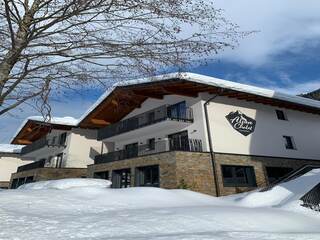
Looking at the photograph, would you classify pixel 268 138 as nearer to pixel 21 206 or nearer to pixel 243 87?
pixel 243 87

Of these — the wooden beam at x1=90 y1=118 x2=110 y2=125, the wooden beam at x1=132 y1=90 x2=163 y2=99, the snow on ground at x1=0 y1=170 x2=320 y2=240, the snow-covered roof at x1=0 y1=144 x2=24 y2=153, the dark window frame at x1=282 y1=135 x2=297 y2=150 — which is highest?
the snow-covered roof at x1=0 y1=144 x2=24 y2=153

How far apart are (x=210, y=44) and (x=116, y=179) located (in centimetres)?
1619

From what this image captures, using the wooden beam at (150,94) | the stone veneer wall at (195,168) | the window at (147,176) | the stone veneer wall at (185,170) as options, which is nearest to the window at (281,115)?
the stone veneer wall at (195,168)

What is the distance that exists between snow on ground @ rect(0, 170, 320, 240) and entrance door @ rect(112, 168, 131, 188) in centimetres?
862

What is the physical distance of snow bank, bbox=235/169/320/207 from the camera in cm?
1080

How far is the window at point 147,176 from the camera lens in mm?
16938

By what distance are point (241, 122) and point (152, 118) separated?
571 centimetres

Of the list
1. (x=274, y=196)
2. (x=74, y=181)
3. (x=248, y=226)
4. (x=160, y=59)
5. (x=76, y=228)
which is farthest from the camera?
(x=74, y=181)

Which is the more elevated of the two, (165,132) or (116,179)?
(165,132)

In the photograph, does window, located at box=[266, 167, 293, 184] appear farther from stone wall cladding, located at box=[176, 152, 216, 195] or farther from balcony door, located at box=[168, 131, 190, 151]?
balcony door, located at box=[168, 131, 190, 151]

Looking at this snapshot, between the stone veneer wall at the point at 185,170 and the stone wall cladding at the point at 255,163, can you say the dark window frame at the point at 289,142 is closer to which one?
the stone wall cladding at the point at 255,163

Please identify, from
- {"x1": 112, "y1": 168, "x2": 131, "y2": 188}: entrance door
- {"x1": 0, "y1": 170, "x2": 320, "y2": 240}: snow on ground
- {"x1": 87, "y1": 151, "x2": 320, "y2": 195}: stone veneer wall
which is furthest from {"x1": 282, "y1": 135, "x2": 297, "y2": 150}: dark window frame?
{"x1": 112, "y1": 168, "x2": 131, "y2": 188}: entrance door

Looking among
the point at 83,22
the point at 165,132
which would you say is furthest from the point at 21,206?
the point at 165,132

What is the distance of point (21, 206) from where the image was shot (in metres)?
7.87
